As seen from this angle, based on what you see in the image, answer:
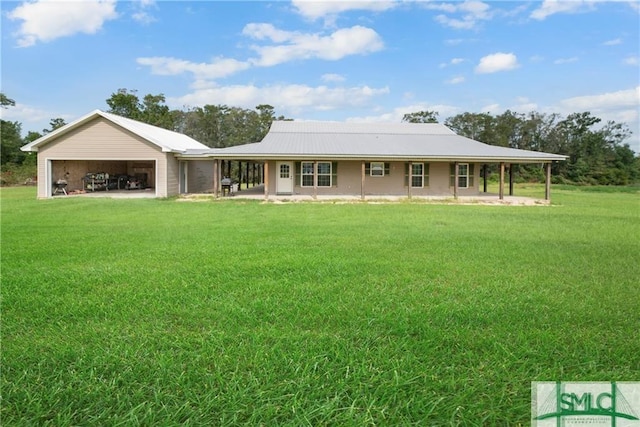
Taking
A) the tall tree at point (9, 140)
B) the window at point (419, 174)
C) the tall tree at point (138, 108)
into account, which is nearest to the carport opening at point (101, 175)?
the window at point (419, 174)

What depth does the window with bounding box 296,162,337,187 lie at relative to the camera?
21.6 meters

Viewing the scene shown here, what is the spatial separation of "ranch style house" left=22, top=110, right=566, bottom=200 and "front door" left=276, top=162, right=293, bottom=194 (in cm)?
5

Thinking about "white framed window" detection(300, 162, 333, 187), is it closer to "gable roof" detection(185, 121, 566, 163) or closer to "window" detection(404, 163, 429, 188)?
"gable roof" detection(185, 121, 566, 163)

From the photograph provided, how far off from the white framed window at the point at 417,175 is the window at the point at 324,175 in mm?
4262

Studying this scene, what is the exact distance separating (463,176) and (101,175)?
19.8m

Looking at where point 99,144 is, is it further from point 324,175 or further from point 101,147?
point 324,175

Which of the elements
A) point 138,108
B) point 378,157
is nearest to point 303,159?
point 378,157

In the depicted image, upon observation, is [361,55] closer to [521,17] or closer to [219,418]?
[521,17]

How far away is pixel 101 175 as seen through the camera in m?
24.3

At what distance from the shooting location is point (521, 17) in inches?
451

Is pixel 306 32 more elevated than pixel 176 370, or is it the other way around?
pixel 306 32

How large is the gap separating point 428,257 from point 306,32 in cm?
1368

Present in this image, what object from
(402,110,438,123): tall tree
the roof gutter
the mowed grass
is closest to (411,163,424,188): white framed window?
the roof gutter

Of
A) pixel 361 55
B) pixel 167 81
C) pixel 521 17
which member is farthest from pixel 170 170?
pixel 167 81
